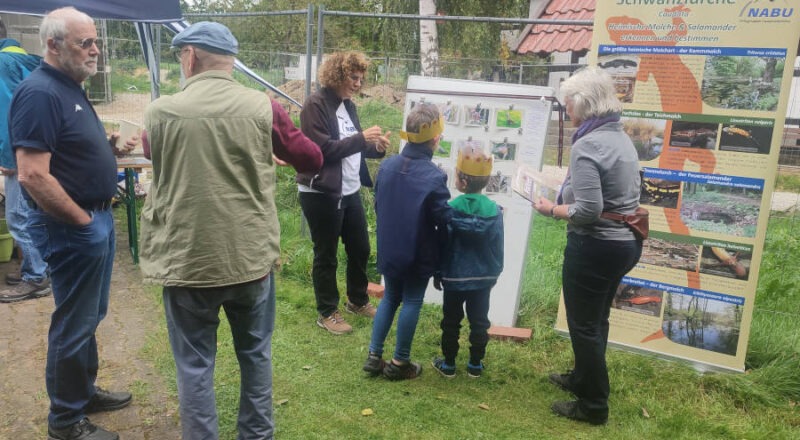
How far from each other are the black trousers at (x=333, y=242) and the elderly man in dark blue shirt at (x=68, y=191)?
60.9 inches

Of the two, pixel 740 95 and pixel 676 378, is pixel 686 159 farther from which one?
pixel 676 378

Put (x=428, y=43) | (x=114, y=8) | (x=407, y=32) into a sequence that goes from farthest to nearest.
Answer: (x=407, y=32) → (x=428, y=43) → (x=114, y=8)

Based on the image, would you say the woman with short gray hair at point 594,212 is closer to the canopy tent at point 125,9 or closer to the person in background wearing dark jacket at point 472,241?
the person in background wearing dark jacket at point 472,241

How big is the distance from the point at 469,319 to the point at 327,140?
1493 millimetres

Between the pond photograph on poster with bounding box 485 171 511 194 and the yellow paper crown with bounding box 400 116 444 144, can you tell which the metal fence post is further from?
the yellow paper crown with bounding box 400 116 444 144

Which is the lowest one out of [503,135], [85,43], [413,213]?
[413,213]

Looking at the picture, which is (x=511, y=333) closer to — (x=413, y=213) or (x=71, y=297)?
(x=413, y=213)

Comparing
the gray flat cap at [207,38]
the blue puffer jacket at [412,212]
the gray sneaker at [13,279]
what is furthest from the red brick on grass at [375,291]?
the gray flat cap at [207,38]

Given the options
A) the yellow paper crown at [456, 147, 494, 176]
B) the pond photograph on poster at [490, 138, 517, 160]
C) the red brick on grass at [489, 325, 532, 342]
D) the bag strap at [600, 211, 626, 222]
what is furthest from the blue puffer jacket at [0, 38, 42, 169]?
the bag strap at [600, 211, 626, 222]

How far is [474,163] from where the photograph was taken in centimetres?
350

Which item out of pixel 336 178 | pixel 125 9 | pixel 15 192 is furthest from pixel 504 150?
pixel 15 192

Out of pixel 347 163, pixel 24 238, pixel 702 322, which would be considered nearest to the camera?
pixel 702 322

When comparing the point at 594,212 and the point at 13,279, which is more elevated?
the point at 594,212

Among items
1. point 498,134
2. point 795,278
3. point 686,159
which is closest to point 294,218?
point 498,134
